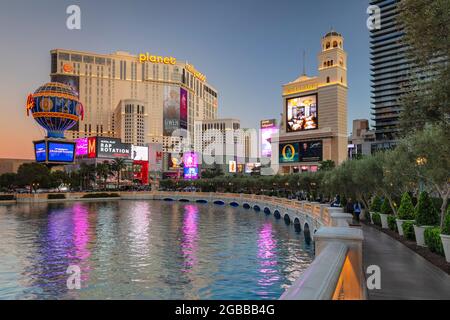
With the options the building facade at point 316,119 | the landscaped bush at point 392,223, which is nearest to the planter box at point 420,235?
the landscaped bush at point 392,223

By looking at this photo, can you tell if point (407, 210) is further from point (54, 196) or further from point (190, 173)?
point (190, 173)

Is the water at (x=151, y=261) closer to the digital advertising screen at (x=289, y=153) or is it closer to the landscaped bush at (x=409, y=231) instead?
the landscaped bush at (x=409, y=231)

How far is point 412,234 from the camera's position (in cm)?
1916

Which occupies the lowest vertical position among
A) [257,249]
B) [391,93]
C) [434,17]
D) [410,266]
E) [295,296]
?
[257,249]

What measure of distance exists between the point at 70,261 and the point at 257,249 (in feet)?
41.1

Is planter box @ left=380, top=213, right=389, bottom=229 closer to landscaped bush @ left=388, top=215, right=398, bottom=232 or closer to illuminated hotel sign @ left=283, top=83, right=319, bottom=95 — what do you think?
landscaped bush @ left=388, top=215, right=398, bottom=232

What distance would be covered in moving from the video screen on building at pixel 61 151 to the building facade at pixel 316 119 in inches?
3176

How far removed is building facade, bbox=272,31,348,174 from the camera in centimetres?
15362

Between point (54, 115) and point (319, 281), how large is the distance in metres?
107

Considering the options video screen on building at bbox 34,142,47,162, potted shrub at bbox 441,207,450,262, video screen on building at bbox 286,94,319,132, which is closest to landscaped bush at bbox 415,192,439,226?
potted shrub at bbox 441,207,450,262

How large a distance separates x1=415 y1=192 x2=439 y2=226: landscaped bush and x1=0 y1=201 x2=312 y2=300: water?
6.69 metres

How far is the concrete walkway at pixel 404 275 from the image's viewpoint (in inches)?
376
